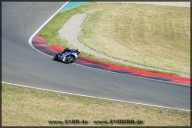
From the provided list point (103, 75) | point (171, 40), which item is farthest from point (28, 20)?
point (103, 75)

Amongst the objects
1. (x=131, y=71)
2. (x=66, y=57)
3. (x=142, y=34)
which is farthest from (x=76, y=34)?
(x=131, y=71)

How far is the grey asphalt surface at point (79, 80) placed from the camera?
2158cm

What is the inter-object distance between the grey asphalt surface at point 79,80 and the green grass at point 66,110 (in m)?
1.15

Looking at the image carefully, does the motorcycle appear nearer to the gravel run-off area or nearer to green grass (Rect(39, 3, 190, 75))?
green grass (Rect(39, 3, 190, 75))

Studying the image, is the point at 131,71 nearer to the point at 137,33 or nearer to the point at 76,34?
the point at 76,34

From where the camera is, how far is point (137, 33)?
129ft

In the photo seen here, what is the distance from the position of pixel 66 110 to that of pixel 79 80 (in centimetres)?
503

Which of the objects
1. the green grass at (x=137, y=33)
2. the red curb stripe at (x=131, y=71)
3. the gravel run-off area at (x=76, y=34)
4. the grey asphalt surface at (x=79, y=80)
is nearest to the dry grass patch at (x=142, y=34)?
the green grass at (x=137, y=33)

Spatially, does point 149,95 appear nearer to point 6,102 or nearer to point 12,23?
point 6,102

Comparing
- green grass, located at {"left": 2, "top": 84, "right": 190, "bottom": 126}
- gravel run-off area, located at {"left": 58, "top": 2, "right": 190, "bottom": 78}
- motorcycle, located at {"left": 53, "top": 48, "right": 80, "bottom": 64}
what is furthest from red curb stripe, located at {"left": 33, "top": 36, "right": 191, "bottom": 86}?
green grass, located at {"left": 2, "top": 84, "right": 190, "bottom": 126}

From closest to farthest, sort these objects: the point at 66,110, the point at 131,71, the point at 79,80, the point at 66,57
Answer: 1. the point at 66,110
2. the point at 79,80
3. the point at 66,57
4. the point at 131,71

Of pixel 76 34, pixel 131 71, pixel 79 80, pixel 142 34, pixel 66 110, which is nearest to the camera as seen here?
pixel 66 110

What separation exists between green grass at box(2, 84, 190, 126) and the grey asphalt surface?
1151 millimetres

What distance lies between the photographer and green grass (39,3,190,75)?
106ft
